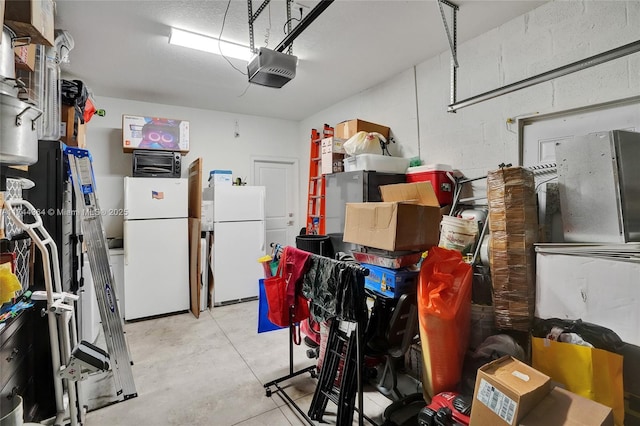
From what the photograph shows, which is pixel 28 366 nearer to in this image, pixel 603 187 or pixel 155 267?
pixel 155 267

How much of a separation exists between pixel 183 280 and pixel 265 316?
197cm

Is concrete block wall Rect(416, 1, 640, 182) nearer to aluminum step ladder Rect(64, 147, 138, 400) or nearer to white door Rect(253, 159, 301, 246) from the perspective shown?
white door Rect(253, 159, 301, 246)

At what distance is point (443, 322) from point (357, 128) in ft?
7.78

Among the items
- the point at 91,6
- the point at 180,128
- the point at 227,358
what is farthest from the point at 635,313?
the point at 180,128

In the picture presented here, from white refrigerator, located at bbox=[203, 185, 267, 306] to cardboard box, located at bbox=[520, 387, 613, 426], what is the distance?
3.66 metres

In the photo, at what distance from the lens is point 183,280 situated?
158 inches

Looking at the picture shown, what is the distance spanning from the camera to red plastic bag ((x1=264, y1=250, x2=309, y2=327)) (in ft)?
7.18

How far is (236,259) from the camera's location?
14.2 feet

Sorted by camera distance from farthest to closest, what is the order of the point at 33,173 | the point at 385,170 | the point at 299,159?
the point at 299,159 → the point at 385,170 → the point at 33,173

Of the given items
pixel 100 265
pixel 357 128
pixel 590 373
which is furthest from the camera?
pixel 357 128

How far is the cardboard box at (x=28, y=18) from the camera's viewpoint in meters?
1.37

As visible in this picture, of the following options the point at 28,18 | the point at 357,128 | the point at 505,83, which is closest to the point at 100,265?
the point at 28,18

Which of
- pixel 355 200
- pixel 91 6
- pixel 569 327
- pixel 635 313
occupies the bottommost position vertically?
pixel 569 327

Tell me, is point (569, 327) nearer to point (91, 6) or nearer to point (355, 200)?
point (355, 200)
